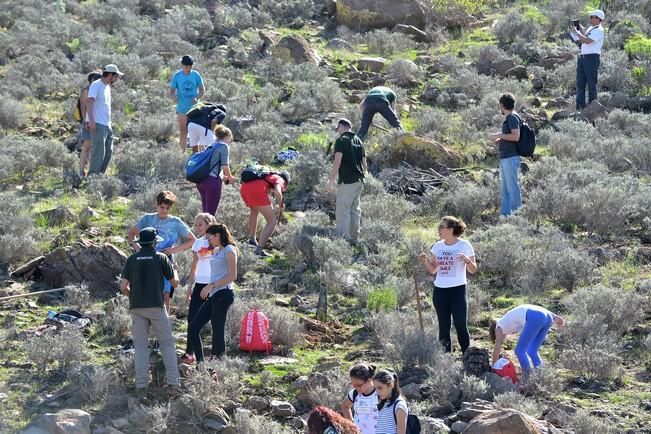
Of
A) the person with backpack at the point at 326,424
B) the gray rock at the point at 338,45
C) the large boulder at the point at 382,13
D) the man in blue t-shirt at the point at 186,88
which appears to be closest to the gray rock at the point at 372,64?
the gray rock at the point at 338,45

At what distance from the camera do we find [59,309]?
483 inches

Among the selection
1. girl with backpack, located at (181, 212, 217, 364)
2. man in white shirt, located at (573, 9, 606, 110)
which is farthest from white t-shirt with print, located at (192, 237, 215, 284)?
man in white shirt, located at (573, 9, 606, 110)

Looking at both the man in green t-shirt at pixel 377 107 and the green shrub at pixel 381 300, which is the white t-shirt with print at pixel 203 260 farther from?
the man in green t-shirt at pixel 377 107

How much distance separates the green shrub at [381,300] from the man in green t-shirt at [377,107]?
615 centimetres

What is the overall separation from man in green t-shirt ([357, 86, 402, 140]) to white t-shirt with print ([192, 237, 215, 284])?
8181mm

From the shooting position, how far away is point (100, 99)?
16281mm

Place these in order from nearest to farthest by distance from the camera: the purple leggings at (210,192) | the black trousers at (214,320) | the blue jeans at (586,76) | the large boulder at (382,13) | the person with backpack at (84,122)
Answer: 1. the black trousers at (214,320)
2. the purple leggings at (210,192)
3. the person with backpack at (84,122)
4. the blue jeans at (586,76)
5. the large boulder at (382,13)

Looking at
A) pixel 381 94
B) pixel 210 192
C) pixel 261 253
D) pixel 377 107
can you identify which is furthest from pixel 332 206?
pixel 210 192

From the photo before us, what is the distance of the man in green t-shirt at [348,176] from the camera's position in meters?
14.4

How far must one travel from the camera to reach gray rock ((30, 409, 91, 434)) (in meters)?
9.36

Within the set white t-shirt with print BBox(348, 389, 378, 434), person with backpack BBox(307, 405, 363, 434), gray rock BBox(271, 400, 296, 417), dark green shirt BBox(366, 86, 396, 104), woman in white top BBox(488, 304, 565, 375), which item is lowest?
gray rock BBox(271, 400, 296, 417)

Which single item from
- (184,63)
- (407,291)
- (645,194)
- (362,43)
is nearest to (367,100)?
(184,63)

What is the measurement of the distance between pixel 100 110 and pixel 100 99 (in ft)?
0.56

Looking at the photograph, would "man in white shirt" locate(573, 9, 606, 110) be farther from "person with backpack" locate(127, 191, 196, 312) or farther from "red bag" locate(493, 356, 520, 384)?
"person with backpack" locate(127, 191, 196, 312)
